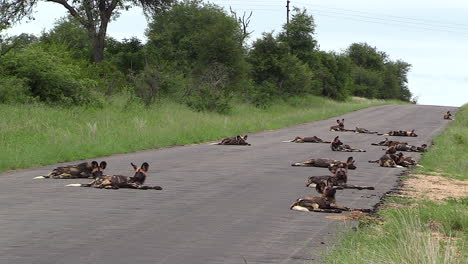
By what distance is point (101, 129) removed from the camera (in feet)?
92.8

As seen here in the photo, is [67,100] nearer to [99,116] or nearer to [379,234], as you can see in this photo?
[99,116]

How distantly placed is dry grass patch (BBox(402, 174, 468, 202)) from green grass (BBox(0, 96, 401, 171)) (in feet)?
28.6

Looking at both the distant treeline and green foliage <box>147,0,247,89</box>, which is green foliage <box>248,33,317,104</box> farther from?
green foliage <box>147,0,247,89</box>

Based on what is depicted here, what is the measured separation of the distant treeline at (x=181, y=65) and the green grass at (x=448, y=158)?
47.8 feet

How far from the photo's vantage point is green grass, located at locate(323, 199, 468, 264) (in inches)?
286

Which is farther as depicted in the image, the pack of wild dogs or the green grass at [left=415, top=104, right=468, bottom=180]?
the green grass at [left=415, top=104, right=468, bottom=180]

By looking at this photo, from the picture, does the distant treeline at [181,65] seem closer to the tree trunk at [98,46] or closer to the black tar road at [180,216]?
the tree trunk at [98,46]

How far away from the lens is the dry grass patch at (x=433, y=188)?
15695 mm

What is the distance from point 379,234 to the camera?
10.4 m

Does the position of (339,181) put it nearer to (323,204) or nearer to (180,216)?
(323,204)

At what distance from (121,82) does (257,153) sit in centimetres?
2358

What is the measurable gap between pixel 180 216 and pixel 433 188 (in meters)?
7.16

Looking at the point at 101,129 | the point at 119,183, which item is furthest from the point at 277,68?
the point at 119,183

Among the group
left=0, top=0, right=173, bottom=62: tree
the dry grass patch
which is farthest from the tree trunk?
the dry grass patch
